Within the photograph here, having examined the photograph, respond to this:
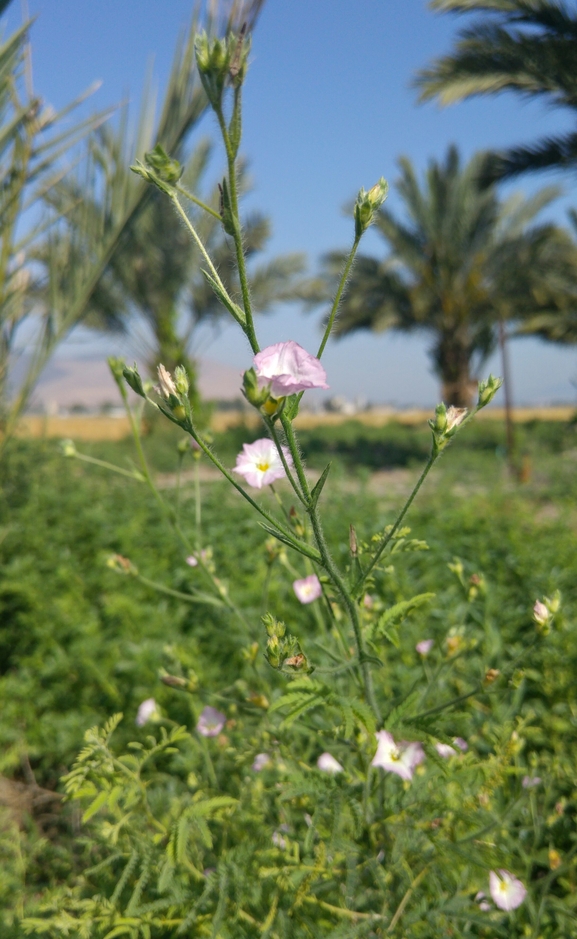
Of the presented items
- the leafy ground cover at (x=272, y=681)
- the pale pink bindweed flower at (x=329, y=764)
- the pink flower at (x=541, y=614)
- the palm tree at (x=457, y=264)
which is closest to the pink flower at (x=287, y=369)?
the leafy ground cover at (x=272, y=681)

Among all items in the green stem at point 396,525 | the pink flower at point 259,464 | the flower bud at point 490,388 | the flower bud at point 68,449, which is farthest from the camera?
the flower bud at point 68,449

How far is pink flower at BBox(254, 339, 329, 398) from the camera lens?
27.3 inches

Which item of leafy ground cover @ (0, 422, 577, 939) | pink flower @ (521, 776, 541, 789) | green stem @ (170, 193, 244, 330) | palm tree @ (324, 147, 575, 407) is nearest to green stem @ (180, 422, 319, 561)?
green stem @ (170, 193, 244, 330)

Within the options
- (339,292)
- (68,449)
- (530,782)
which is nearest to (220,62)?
(339,292)

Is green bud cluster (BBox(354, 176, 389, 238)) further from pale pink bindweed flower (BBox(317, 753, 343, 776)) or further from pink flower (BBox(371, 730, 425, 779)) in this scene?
pale pink bindweed flower (BBox(317, 753, 343, 776))

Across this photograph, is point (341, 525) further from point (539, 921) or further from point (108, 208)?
point (539, 921)

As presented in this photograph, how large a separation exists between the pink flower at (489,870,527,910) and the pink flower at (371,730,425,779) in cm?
24

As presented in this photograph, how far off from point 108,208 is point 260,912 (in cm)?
244

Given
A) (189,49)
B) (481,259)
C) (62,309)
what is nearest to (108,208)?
(62,309)

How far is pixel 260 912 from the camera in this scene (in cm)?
112

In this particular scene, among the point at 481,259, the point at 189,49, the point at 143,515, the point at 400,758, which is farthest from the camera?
the point at 481,259

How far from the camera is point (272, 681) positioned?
1.82m

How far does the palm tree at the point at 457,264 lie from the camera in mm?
10539

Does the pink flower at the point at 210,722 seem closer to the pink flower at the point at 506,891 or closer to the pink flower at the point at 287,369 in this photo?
the pink flower at the point at 506,891
